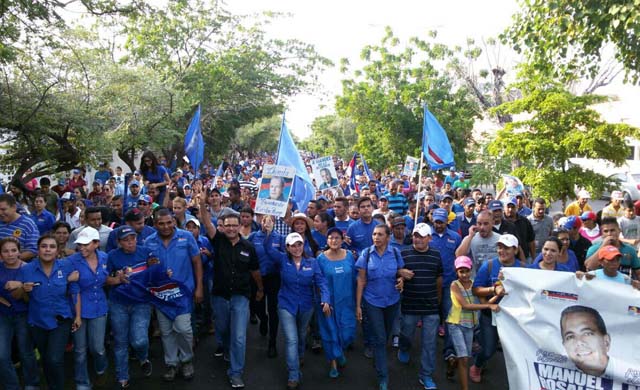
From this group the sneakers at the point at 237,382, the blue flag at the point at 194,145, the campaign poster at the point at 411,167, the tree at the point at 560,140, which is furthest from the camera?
the campaign poster at the point at 411,167

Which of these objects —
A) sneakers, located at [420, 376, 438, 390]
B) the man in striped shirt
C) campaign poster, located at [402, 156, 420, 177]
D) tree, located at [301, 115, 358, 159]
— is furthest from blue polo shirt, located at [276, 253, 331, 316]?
tree, located at [301, 115, 358, 159]

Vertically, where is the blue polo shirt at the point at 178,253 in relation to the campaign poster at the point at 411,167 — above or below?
below

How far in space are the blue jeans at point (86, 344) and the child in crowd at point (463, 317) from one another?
350cm

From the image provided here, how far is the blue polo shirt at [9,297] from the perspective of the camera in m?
4.81

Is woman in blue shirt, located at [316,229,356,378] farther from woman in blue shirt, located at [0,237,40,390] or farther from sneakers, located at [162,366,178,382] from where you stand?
woman in blue shirt, located at [0,237,40,390]

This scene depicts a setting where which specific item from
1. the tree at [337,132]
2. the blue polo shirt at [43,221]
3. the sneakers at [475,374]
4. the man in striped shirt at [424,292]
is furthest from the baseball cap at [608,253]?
the tree at [337,132]

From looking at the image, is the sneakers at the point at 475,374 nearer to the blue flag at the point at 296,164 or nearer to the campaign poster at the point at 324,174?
the blue flag at the point at 296,164

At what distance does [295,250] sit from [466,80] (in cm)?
2238

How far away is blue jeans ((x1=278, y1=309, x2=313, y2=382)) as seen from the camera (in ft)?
18.6

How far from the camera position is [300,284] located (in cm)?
590

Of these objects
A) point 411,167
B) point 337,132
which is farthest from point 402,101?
point 337,132

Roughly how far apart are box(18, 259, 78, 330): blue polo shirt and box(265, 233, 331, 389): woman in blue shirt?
2.15 m

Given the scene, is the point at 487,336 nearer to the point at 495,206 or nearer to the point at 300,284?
the point at 300,284

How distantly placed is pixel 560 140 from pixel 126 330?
10731 millimetres
